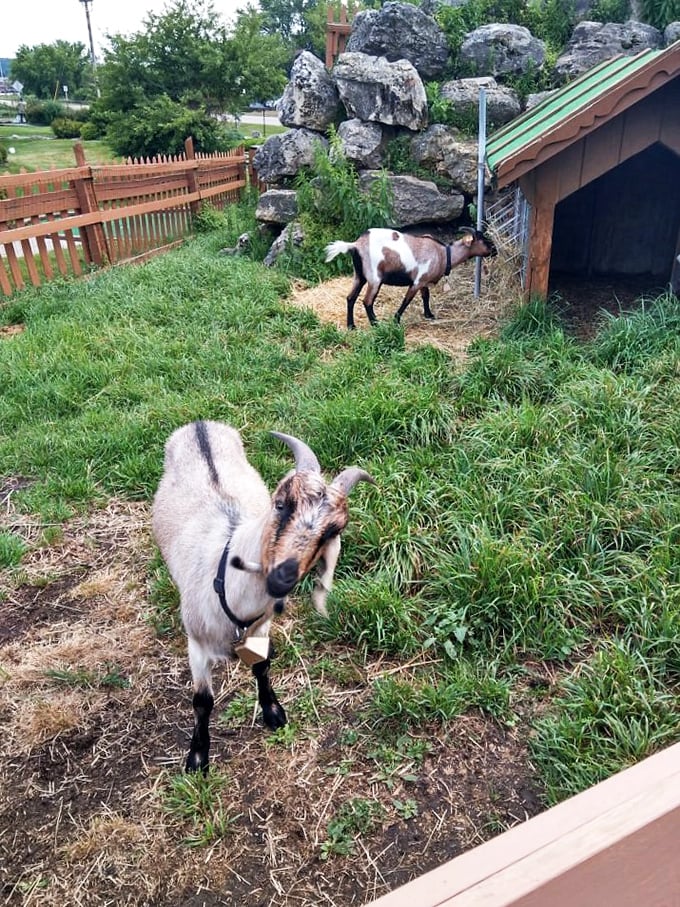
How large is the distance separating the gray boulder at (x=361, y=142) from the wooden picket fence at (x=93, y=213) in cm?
308

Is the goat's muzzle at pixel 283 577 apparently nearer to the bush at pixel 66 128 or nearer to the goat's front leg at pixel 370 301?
the goat's front leg at pixel 370 301

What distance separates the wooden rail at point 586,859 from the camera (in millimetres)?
724

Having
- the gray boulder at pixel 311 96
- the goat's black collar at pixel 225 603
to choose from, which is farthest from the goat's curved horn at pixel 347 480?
the gray boulder at pixel 311 96

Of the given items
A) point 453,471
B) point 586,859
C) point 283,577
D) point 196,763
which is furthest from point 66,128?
point 586,859

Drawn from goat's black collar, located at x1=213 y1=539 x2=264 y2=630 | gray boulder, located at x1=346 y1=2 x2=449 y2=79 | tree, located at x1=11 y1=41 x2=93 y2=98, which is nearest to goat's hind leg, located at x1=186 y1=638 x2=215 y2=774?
goat's black collar, located at x1=213 y1=539 x2=264 y2=630

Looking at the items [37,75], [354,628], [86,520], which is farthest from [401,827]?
[37,75]

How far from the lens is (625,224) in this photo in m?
6.58

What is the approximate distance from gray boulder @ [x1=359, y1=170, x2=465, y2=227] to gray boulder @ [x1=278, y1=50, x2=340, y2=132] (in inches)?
46.9

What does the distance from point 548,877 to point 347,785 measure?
1.70m

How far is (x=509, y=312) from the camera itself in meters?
5.62

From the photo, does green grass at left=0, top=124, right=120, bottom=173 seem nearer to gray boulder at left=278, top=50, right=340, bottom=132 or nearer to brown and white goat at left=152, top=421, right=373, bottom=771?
gray boulder at left=278, top=50, right=340, bottom=132

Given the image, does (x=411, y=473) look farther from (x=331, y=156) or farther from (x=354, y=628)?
(x=331, y=156)

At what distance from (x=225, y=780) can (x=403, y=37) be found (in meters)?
9.31

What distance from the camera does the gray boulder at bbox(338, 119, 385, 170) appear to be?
823cm
